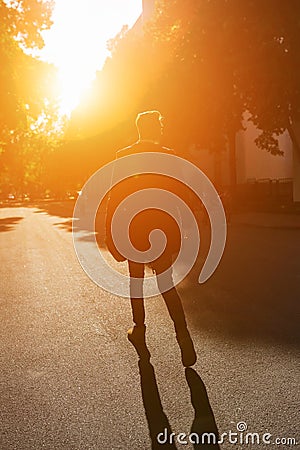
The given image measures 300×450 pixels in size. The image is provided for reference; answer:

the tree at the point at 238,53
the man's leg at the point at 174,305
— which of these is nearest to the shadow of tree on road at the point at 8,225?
the tree at the point at 238,53

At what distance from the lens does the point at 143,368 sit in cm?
514

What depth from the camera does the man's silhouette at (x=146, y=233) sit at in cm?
586

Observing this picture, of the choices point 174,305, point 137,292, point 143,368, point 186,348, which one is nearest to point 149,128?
point 137,292

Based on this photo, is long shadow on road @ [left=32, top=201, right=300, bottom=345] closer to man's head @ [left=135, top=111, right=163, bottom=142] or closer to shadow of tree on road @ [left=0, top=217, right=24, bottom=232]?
man's head @ [left=135, top=111, right=163, bottom=142]

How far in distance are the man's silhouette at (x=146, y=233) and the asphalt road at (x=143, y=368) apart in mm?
193

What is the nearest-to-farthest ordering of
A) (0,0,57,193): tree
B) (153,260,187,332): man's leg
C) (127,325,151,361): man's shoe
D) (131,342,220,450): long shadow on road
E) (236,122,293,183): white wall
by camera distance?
(131,342,220,450): long shadow on road
(127,325,151,361): man's shoe
(153,260,187,332): man's leg
(0,0,57,193): tree
(236,122,293,183): white wall

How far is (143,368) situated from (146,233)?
1325mm

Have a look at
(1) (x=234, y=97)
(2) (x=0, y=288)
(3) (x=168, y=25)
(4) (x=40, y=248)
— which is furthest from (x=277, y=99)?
(2) (x=0, y=288)

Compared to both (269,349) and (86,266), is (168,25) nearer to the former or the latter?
(86,266)

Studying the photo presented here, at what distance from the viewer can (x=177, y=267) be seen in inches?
478

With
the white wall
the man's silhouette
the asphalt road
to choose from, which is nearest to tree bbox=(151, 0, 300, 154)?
the asphalt road

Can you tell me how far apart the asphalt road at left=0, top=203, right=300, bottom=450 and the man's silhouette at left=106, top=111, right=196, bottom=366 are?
0.63 feet

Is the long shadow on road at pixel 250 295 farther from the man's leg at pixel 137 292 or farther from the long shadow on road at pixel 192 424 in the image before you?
the long shadow on road at pixel 192 424

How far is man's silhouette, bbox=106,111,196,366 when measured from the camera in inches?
231
